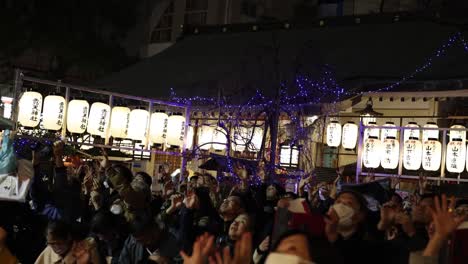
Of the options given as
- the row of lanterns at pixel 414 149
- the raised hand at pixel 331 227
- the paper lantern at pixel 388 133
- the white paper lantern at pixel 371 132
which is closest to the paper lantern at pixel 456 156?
the row of lanterns at pixel 414 149

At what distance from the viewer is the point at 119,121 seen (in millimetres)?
15453

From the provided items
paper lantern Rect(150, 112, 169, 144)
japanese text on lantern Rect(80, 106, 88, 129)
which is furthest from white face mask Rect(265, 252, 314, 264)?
paper lantern Rect(150, 112, 169, 144)

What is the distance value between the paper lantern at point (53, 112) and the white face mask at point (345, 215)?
10812mm

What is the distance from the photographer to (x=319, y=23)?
20.4m

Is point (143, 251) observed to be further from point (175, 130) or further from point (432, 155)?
point (175, 130)

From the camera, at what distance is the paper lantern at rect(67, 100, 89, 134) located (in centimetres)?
1478

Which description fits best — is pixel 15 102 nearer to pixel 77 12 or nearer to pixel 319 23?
pixel 319 23

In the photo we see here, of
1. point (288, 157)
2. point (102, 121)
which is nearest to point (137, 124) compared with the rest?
point (102, 121)

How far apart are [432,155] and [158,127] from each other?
6008 millimetres

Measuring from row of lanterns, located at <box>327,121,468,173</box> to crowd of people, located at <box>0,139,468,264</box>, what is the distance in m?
4.81

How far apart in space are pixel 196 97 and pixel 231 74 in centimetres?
152

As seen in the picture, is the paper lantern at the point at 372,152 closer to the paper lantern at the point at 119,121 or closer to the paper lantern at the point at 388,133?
the paper lantern at the point at 388,133

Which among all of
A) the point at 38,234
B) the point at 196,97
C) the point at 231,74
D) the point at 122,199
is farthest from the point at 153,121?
the point at 122,199

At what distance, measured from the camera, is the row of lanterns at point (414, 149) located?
13.9 metres
